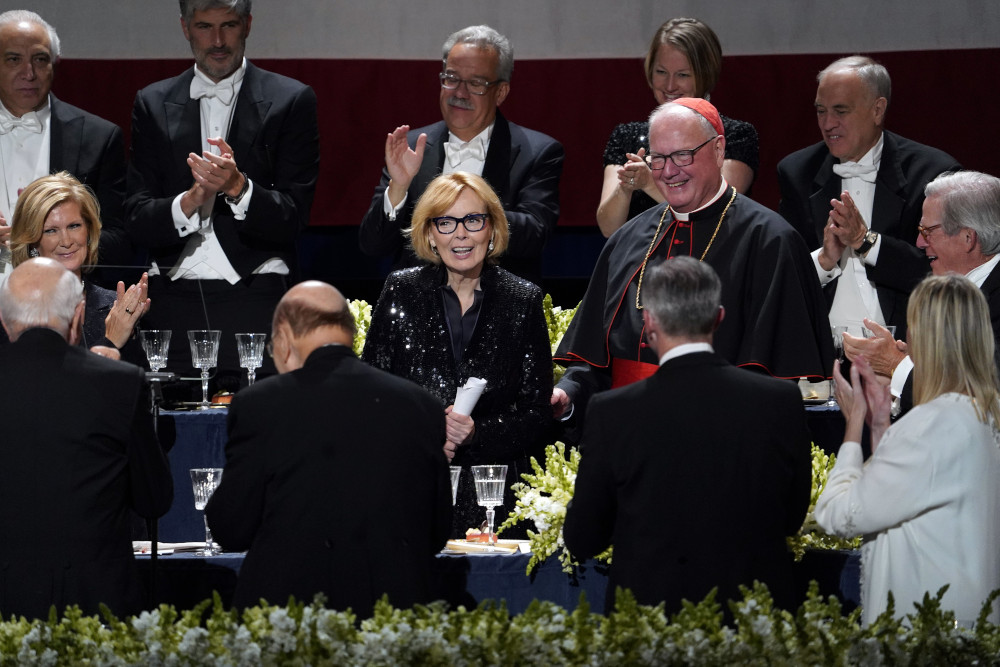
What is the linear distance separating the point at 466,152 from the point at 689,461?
2.87 m

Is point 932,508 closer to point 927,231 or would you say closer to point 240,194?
point 927,231

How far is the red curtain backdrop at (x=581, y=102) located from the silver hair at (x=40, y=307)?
4076 mm

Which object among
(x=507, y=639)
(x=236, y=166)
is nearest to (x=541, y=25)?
(x=236, y=166)

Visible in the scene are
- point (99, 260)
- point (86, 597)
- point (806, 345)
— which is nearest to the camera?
point (86, 597)

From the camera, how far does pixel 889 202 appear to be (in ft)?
19.0

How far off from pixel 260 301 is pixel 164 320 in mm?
399

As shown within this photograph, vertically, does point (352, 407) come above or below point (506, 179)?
below

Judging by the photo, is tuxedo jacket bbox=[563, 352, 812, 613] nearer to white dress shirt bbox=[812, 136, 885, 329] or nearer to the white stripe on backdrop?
white dress shirt bbox=[812, 136, 885, 329]

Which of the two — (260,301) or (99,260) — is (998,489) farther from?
(99,260)

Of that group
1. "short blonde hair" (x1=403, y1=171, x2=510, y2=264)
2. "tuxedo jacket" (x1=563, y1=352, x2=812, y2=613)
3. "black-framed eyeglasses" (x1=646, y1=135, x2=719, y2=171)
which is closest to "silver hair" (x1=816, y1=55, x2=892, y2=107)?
"black-framed eyeglasses" (x1=646, y1=135, x2=719, y2=171)

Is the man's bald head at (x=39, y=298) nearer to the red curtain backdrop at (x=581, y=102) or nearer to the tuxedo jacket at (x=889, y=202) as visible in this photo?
the tuxedo jacket at (x=889, y=202)

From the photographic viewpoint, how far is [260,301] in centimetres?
576

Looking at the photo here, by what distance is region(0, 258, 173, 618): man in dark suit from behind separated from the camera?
3500 millimetres

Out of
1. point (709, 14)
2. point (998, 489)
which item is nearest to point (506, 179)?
point (709, 14)
